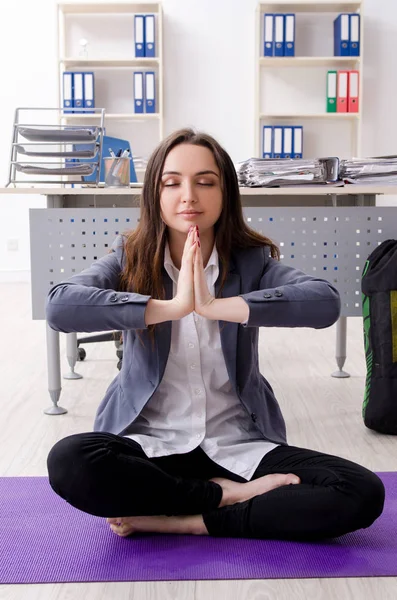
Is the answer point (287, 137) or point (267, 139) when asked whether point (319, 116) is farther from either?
point (267, 139)

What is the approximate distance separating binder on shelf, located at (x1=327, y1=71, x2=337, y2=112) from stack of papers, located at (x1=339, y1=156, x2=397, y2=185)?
3.23 m

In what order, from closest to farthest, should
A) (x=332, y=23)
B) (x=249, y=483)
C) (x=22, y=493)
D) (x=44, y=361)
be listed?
1. (x=249, y=483)
2. (x=22, y=493)
3. (x=44, y=361)
4. (x=332, y=23)

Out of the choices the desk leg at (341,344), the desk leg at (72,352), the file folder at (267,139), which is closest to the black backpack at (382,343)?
the desk leg at (341,344)

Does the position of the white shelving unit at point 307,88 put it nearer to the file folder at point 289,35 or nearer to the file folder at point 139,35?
the file folder at point 289,35

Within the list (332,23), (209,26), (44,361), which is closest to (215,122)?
(209,26)

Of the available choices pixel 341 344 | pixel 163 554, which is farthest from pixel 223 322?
pixel 341 344

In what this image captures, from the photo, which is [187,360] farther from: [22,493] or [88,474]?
[22,493]

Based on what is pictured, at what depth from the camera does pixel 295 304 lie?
4.93 ft

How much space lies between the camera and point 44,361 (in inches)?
131

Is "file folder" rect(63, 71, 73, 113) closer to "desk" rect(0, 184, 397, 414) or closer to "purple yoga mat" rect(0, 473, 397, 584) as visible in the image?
"desk" rect(0, 184, 397, 414)

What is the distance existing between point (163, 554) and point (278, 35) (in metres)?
4.69

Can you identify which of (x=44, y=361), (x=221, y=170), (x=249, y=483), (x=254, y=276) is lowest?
(x=44, y=361)

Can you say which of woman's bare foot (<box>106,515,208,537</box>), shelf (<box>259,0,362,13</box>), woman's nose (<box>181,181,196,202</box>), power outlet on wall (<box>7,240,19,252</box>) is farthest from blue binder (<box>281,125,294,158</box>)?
woman's bare foot (<box>106,515,208,537</box>)

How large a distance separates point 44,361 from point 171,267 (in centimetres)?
183
